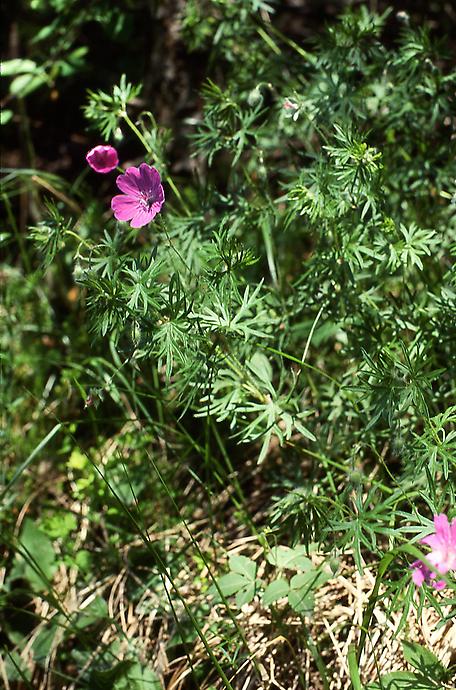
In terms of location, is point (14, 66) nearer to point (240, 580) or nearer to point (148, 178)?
point (148, 178)

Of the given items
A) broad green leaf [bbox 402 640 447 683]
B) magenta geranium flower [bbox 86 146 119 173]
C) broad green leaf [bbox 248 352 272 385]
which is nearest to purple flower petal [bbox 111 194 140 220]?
magenta geranium flower [bbox 86 146 119 173]

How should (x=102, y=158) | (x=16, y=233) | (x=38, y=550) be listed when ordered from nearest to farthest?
(x=102, y=158) → (x=38, y=550) → (x=16, y=233)

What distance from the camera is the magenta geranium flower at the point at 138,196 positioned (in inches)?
63.0

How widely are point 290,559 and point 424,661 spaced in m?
0.37

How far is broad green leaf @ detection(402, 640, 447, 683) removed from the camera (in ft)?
5.22

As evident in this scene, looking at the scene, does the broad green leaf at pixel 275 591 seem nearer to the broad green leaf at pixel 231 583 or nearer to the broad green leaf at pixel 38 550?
the broad green leaf at pixel 231 583

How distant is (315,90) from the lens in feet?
7.63

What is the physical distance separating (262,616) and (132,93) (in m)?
1.30

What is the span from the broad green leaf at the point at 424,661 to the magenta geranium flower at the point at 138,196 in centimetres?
102

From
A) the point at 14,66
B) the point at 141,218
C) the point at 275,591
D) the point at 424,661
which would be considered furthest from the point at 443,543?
the point at 14,66

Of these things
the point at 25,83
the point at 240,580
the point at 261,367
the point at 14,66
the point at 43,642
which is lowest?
the point at 43,642

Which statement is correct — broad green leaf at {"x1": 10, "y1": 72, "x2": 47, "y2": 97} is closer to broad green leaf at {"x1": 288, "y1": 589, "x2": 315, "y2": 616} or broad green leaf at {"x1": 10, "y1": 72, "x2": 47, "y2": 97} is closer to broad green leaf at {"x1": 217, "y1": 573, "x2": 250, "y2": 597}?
broad green leaf at {"x1": 217, "y1": 573, "x2": 250, "y2": 597}

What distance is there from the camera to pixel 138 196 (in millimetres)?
1660

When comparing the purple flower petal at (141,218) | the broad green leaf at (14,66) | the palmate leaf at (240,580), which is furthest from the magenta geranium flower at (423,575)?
the broad green leaf at (14,66)
